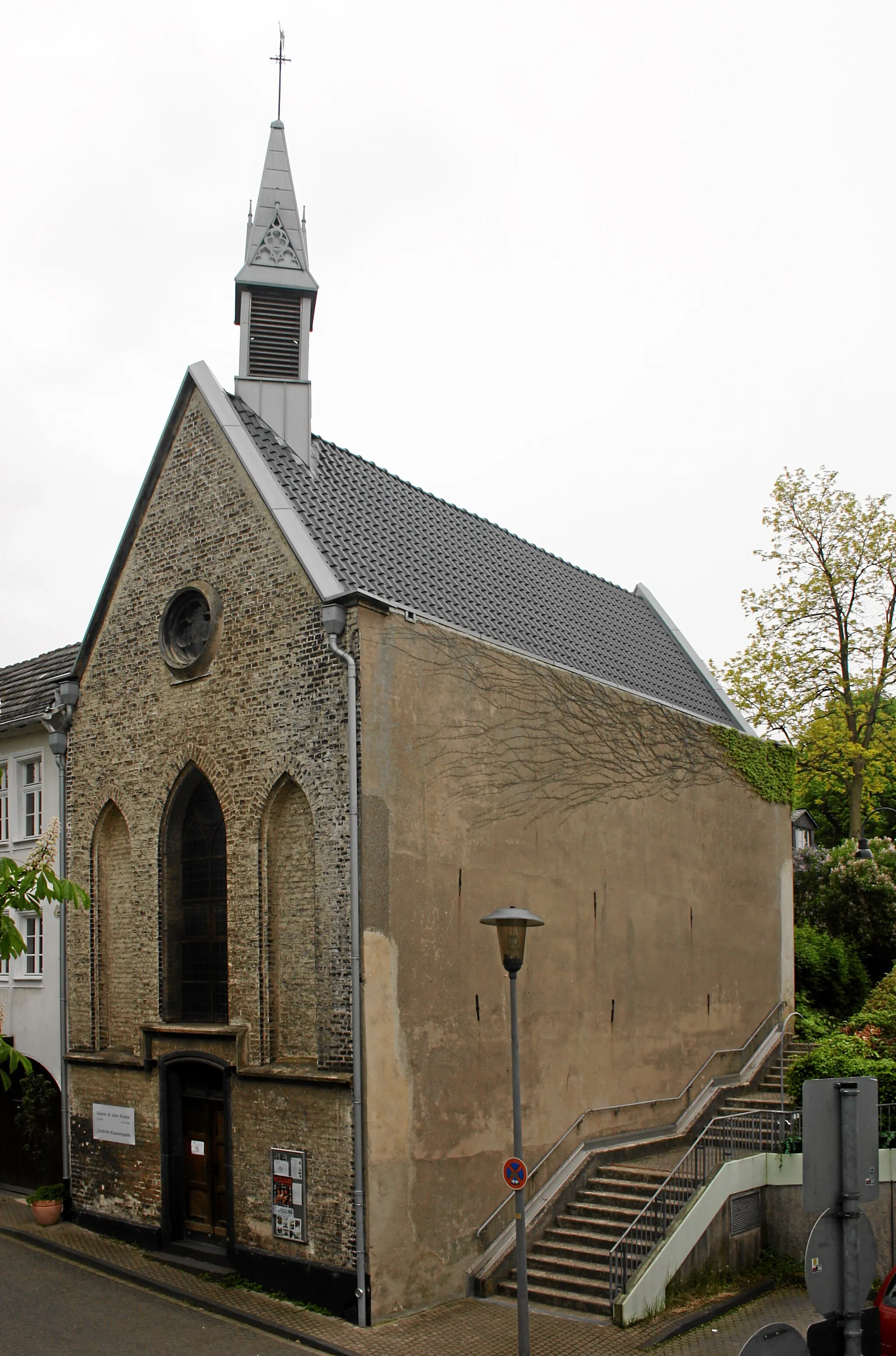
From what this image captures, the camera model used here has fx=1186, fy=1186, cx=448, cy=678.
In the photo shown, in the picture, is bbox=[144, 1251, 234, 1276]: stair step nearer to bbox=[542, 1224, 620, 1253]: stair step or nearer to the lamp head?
bbox=[542, 1224, 620, 1253]: stair step

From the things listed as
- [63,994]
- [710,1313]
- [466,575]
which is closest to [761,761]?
[466,575]

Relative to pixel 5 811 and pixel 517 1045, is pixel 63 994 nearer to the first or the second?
pixel 5 811

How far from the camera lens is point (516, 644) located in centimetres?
1848

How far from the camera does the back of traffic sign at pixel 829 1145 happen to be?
6.66 m

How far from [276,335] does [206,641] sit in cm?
553

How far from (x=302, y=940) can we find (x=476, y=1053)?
109 inches

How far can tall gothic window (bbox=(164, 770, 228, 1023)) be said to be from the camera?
55.9 feet

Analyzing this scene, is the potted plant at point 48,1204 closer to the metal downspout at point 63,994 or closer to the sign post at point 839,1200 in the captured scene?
the metal downspout at point 63,994

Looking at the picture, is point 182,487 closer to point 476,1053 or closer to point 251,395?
Answer: point 251,395

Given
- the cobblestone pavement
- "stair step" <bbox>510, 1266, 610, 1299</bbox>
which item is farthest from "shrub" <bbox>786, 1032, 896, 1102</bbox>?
"stair step" <bbox>510, 1266, 610, 1299</bbox>

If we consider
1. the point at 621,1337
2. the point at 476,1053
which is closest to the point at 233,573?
the point at 476,1053

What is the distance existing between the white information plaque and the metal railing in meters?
7.28

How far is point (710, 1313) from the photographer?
46.6 feet

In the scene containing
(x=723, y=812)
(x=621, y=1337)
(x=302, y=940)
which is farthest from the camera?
(x=723, y=812)
